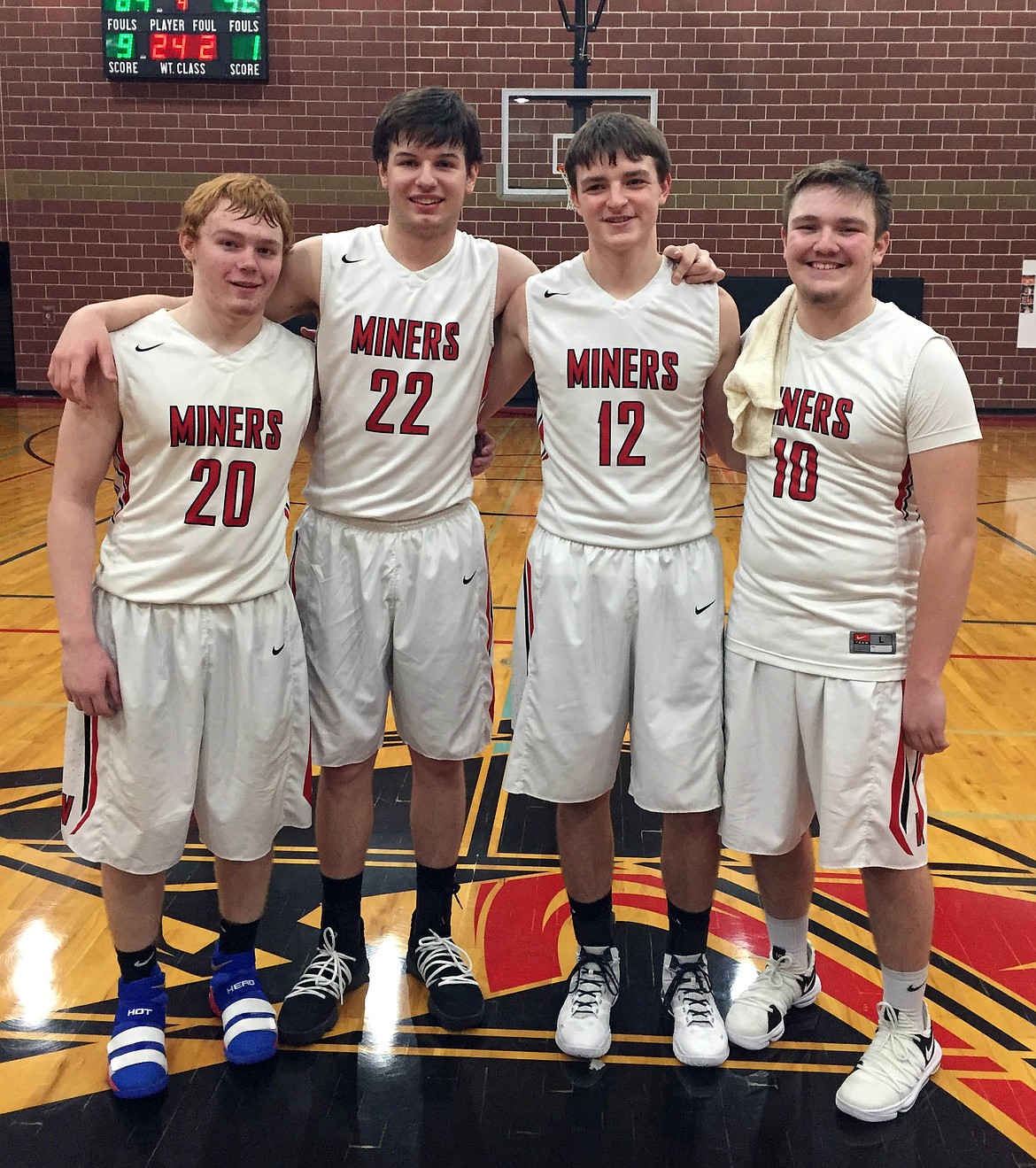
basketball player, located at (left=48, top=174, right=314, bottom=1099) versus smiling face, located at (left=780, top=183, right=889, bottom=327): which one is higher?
smiling face, located at (left=780, top=183, right=889, bottom=327)

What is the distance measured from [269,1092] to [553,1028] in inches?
24.0

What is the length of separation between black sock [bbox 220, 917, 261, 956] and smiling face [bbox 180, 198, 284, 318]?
126 centimetres

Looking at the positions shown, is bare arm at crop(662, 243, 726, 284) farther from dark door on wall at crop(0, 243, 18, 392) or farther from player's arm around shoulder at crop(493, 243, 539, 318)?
dark door on wall at crop(0, 243, 18, 392)

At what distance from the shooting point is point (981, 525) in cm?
756

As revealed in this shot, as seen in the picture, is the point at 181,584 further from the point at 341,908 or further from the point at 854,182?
the point at 854,182

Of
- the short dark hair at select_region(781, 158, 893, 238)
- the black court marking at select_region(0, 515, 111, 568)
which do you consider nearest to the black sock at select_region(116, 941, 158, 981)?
the short dark hair at select_region(781, 158, 893, 238)

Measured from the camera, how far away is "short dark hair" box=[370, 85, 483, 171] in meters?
2.30

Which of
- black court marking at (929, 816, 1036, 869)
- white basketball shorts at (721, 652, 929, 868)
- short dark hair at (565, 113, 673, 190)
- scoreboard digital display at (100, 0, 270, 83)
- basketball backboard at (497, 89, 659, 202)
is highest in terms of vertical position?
Result: scoreboard digital display at (100, 0, 270, 83)

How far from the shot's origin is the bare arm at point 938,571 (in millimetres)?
1949

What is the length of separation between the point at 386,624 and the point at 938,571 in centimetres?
113

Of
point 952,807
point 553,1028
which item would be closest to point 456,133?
point 553,1028

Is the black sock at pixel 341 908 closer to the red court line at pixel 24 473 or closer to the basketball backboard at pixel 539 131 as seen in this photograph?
the red court line at pixel 24 473

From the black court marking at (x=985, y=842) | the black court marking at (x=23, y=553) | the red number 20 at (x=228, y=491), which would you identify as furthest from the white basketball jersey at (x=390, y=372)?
the black court marking at (x=23, y=553)

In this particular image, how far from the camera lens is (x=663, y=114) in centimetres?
1162
